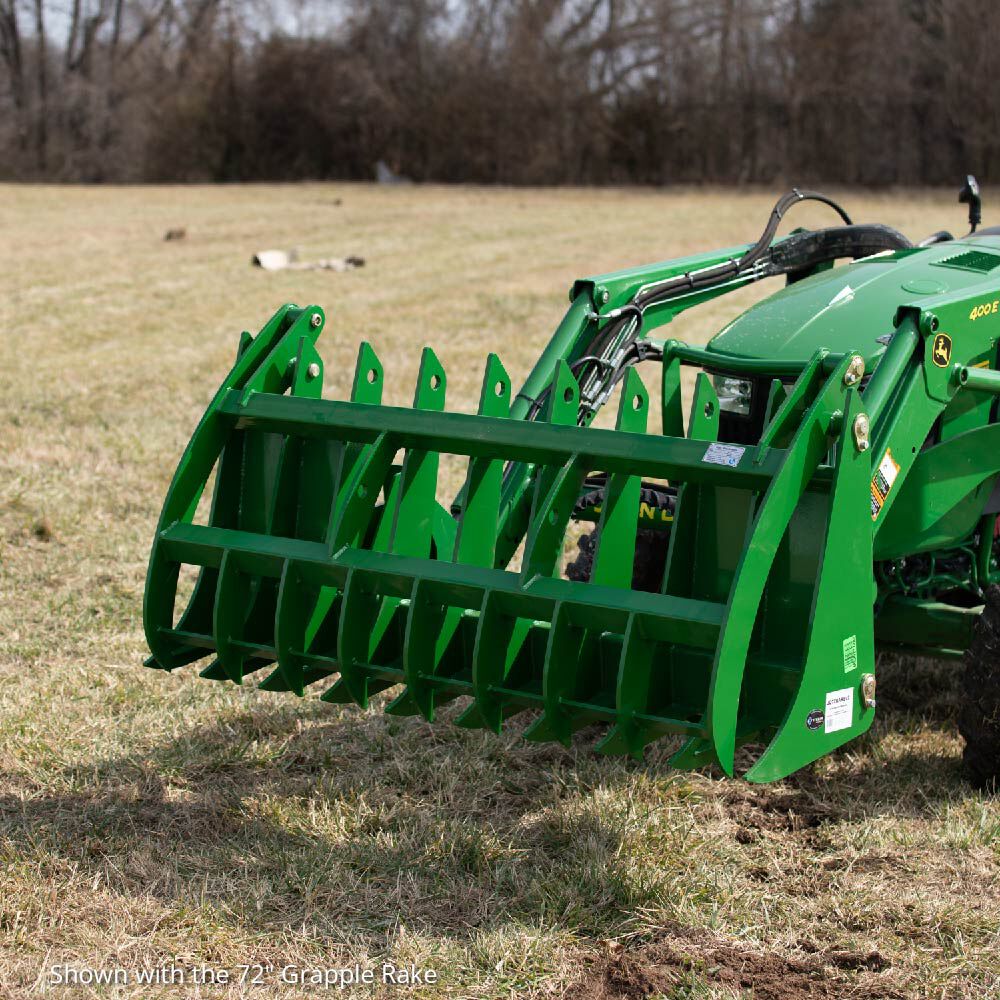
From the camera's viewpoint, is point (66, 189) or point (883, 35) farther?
point (883, 35)

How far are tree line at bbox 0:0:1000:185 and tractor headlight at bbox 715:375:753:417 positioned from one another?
86.7 feet

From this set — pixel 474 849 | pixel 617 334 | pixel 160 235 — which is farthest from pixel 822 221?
pixel 474 849

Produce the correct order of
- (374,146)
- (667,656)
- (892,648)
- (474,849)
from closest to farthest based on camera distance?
(667,656) < (474,849) < (892,648) < (374,146)

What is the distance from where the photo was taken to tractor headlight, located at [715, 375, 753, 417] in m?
3.84

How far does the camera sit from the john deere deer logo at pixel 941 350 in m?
3.19

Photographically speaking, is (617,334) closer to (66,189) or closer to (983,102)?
(66,189)

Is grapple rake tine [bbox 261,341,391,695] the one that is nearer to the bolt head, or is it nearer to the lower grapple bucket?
the lower grapple bucket

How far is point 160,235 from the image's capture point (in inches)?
696

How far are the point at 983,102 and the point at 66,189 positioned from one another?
60.1 ft

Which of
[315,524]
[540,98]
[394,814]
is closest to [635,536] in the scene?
[315,524]

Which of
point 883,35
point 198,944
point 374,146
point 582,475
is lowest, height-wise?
point 198,944

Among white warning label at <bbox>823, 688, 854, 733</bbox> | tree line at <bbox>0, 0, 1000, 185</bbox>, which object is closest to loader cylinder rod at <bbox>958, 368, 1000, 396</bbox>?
white warning label at <bbox>823, 688, 854, 733</bbox>

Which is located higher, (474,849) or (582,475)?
A: (582,475)

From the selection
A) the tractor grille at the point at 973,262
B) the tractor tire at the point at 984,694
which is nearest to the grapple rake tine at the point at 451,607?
the tractor tire at the point at 984,694
